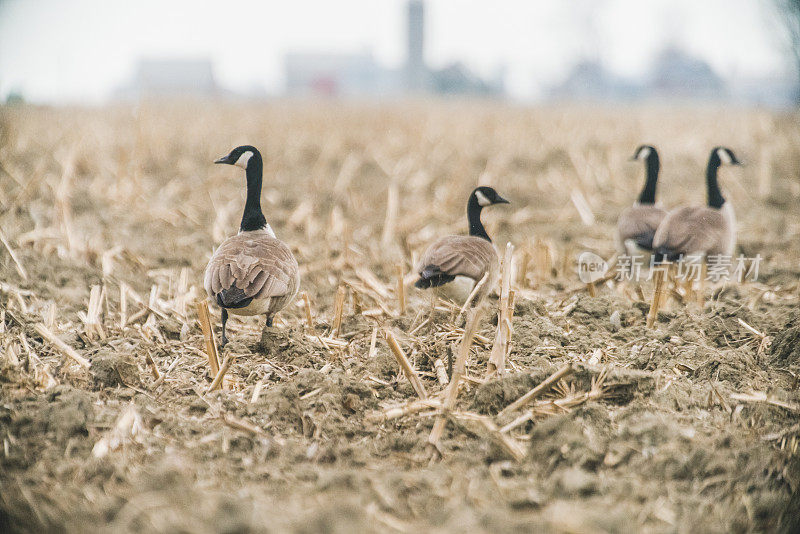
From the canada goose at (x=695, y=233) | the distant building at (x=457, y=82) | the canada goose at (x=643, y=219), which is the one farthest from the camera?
the distant building at (x=457, y=82)

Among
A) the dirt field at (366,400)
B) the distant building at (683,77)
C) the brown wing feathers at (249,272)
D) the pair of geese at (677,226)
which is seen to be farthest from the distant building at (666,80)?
the brown wing feathers at (249,272)

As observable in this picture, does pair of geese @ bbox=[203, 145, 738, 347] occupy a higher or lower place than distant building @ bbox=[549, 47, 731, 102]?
lower

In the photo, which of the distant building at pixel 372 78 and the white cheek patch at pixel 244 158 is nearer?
the white cheek patch at pixel 244 158

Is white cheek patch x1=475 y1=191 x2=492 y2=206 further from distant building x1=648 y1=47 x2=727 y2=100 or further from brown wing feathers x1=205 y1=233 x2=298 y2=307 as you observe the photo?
distant building x1=648 y1=47 x2=727 y2=100

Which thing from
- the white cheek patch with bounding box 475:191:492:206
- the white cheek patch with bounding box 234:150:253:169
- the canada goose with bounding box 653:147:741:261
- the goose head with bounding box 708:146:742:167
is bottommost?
the canada goose with bounding box 653:147:741:261

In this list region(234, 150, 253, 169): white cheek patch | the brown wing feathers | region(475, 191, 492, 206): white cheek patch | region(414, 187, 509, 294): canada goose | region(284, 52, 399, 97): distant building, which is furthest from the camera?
region(284, 52, 399, 97): distant building

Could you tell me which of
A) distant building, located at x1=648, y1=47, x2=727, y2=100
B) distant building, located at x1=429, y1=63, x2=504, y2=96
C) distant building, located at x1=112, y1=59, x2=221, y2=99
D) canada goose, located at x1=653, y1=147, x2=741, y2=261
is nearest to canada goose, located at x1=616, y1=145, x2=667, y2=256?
canada goose, located at x1=653, y1=147, x2=741, y2=261

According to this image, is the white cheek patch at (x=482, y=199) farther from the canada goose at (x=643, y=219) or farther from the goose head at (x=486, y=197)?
the canada goose at (x=643, y=219)

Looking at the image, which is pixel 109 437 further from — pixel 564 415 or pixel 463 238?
pixel 463 238

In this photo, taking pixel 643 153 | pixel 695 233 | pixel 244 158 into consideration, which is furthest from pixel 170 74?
pixel 695 233

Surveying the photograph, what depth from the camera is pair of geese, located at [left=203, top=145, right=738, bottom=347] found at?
4797mm

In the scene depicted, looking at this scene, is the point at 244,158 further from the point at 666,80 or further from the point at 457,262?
the point at 666,80

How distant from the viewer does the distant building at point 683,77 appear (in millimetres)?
34344

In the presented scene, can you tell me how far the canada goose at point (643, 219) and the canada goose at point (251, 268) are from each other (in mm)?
4023
